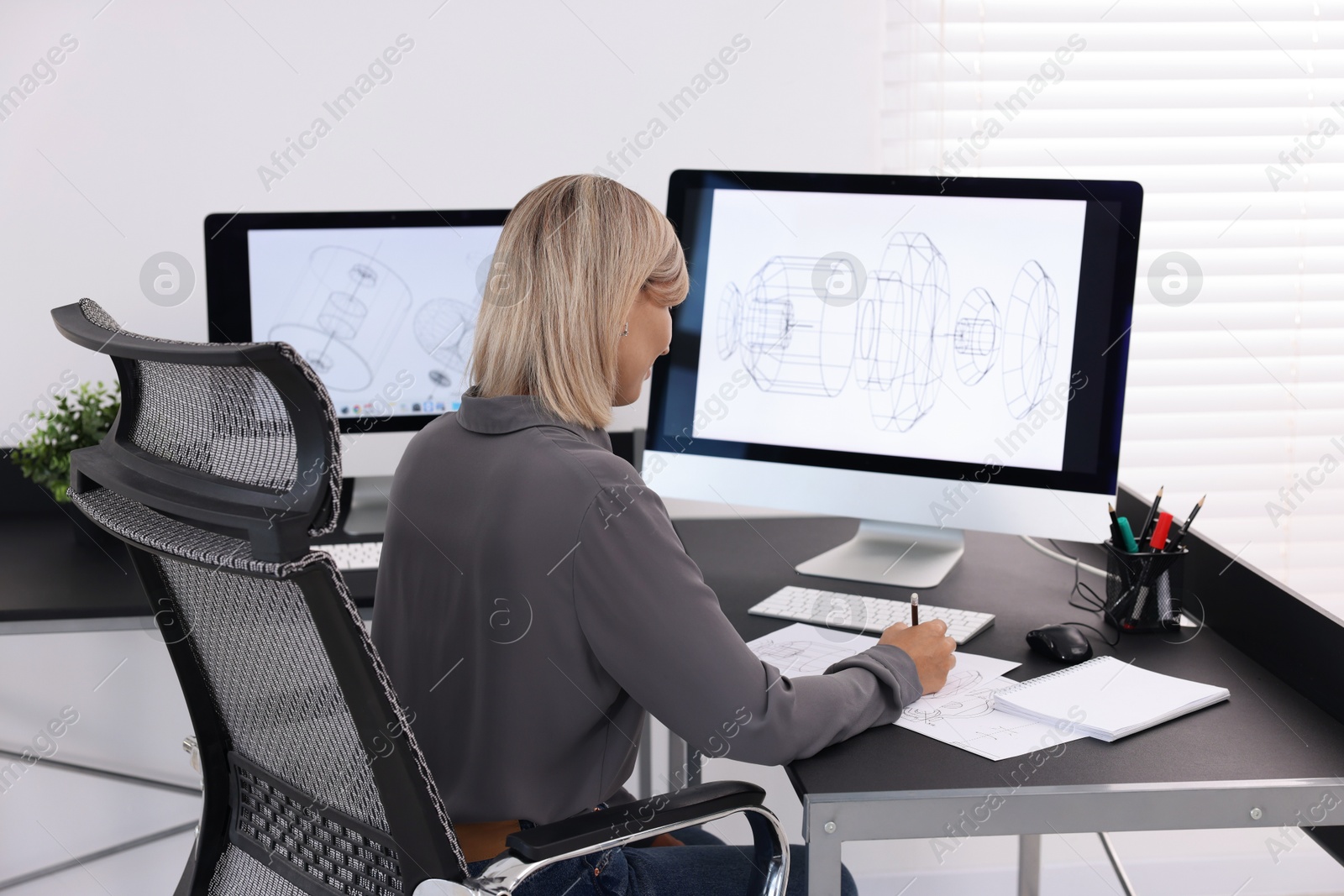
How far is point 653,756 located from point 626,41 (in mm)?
1428

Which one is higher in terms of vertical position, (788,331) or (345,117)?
(345,117)

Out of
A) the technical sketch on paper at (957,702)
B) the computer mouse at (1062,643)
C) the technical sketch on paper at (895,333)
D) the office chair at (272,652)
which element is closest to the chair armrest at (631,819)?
the office chair at (272,652)

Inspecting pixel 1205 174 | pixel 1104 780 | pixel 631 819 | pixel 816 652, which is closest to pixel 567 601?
pixel 631 819

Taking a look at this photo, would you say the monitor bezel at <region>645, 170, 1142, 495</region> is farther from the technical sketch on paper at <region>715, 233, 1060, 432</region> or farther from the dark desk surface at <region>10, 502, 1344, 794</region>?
the dark desk surface at <region>10, 502, 1344, 794</region>

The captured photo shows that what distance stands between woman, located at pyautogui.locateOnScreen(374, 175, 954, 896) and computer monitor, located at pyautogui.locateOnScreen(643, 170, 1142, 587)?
1.37ft

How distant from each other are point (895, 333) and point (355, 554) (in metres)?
0.91

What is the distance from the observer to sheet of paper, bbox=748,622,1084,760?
115cm

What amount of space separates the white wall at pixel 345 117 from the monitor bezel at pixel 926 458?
0.45 m

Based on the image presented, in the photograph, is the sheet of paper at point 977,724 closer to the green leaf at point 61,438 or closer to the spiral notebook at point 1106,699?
the spiral notebook at point 1106,699

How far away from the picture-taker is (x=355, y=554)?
1.75m

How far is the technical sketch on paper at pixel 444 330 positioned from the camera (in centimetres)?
194

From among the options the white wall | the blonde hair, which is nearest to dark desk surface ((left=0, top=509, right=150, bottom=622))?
the white wall

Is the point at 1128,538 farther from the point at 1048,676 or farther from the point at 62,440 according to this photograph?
the point at 62,440

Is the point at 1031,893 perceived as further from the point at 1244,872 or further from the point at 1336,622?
the point at 1336,622
